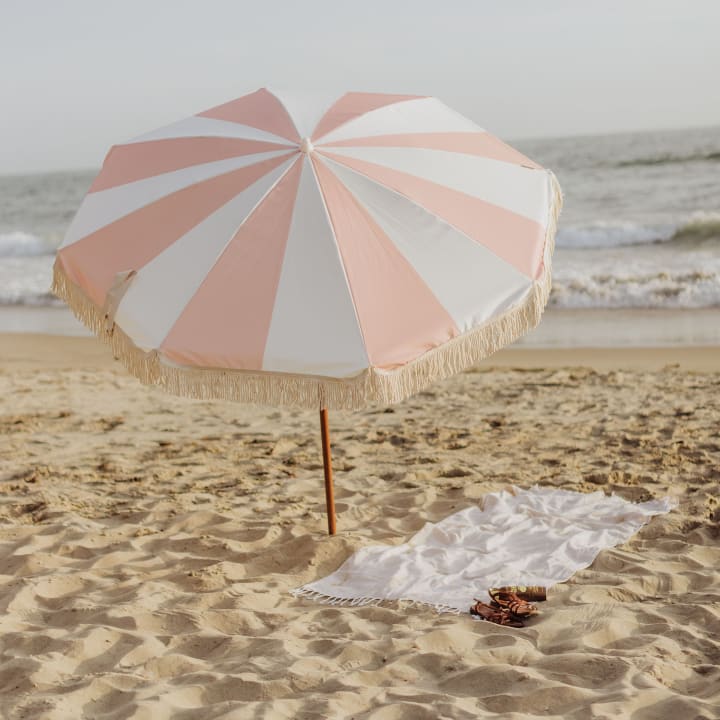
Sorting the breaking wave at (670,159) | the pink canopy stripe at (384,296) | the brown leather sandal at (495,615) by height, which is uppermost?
the breaking wave at (670,159)

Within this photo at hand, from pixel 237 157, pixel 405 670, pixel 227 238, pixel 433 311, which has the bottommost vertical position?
pixel 405 670

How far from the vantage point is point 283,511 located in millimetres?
4840

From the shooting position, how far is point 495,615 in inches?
136

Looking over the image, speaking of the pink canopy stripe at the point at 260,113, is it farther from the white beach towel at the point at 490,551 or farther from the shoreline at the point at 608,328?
the shoreline at the point at 608,328

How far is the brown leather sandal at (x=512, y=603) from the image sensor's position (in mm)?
3469

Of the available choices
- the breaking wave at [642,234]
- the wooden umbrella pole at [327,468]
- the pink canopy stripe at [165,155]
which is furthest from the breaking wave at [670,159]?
the pink canopy stripe at [165,155]

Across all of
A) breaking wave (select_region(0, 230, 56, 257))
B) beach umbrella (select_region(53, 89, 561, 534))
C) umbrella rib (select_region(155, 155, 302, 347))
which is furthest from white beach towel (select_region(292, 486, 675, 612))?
breaking wave (select_region(0, 230, 56, 257))

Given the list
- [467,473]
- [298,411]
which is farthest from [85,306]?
[298,411]

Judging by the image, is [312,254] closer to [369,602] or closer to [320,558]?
[369,602]

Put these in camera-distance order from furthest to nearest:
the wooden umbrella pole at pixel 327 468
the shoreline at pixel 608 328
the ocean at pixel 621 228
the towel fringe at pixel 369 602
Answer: the ocean at pixel 621 228 → the shoreline at pixel 608 328 → the wooden umbrella pole at pixel 327 468 → the towel fringe at pixel 369 602

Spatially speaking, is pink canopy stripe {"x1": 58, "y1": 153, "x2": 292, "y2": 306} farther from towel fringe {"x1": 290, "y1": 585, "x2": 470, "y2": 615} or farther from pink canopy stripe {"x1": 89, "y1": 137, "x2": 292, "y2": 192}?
towel fringe {"x1": 290, "y1": 585, "x2": 470, "y2": 615}

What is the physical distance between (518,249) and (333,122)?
980 millimetres

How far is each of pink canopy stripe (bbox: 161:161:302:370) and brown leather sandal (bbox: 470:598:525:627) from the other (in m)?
1.28

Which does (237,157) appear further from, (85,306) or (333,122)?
(85,306)
